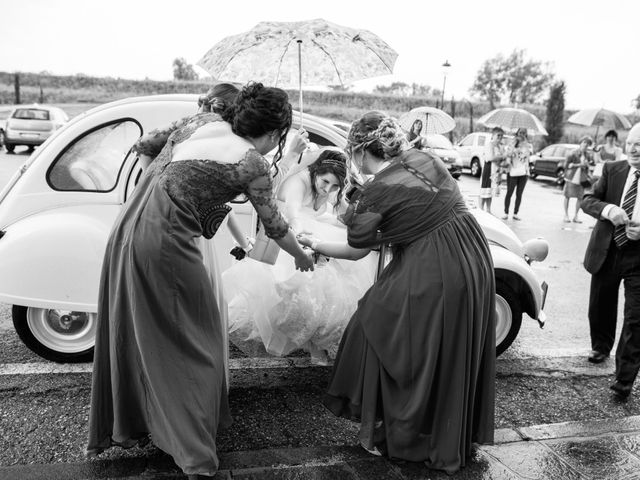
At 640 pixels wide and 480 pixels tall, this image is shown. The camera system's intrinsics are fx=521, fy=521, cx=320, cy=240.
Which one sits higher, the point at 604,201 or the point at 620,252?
the point at 604,201

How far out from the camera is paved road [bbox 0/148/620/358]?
4871 millimetres

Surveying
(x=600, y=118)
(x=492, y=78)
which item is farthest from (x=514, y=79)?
(x=600, y=118)

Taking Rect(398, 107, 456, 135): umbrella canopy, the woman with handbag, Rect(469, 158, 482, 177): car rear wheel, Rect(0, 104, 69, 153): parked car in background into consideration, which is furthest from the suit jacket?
Rect(469, 158, 482, 177): car rear wheel

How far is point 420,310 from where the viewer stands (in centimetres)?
269

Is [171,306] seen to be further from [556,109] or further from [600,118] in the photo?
[556,109]

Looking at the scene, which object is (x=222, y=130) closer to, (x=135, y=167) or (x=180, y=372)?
(x=180, y=372)

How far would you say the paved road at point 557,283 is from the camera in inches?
192

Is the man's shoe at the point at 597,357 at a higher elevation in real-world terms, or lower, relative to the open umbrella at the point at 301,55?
lower

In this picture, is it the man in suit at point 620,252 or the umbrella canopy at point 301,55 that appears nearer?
the man in suit at point 620,252

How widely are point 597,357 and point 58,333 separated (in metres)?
4.35

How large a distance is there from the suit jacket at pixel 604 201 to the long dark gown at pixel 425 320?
1.66 metres

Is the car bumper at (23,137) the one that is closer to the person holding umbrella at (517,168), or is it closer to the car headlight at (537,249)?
the person holding umbrella at (517,168)

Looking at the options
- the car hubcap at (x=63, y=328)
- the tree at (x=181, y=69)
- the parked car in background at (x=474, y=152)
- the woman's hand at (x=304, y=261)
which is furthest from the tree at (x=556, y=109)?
the tree at (x=181, y=69)

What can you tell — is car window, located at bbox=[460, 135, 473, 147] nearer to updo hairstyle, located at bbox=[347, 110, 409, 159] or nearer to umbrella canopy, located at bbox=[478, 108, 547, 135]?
umbrella canopy, located at bbox=[478, 108, 547, 135]
